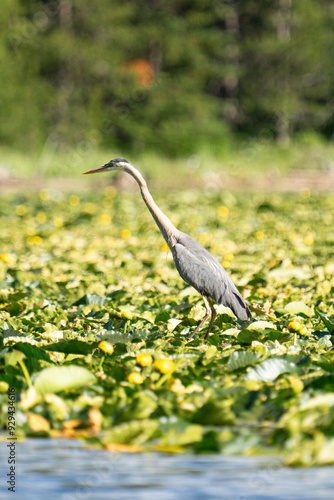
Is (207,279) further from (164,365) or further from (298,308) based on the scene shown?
(164,365)

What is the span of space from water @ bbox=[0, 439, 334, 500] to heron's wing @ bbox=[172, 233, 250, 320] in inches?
70.9

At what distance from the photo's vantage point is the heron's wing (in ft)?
13.8

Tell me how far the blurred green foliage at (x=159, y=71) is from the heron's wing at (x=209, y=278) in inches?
665

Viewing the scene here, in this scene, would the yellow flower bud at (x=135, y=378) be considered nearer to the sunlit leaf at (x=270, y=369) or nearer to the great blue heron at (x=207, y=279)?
the sunlit leaf at (x=270, y=369)

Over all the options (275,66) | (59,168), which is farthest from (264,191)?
(275,66)

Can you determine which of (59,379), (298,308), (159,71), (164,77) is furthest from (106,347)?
(159,71)

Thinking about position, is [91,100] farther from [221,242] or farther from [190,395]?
[190,395]

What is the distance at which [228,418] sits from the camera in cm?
264

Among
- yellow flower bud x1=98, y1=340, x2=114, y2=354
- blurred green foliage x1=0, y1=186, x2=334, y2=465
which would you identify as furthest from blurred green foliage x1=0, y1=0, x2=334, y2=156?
yellow flower bud x1=98, y1=340, x2=114, y2=354

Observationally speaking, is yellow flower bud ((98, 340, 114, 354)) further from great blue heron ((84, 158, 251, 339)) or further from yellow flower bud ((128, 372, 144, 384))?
great blue heron ((84, 158, 251, 339))

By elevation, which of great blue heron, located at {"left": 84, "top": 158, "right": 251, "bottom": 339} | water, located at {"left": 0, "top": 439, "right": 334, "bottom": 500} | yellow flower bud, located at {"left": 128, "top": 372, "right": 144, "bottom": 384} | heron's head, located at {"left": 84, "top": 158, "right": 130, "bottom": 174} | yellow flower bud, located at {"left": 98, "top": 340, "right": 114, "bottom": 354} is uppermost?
heron's head, located at {"left": 84, "top": 158, "right": 130, "bottom": 174}

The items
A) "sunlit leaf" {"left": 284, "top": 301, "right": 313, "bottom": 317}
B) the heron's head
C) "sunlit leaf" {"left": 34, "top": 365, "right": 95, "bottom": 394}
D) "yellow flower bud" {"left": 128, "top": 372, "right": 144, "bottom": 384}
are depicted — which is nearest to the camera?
"sunlit leaf" {"left": 34, "top": 365, "right": 95, "bottom": 394}

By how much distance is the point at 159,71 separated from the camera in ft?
80.4

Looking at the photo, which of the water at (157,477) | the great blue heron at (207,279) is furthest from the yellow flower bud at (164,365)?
the great blue heron at (207,279)
